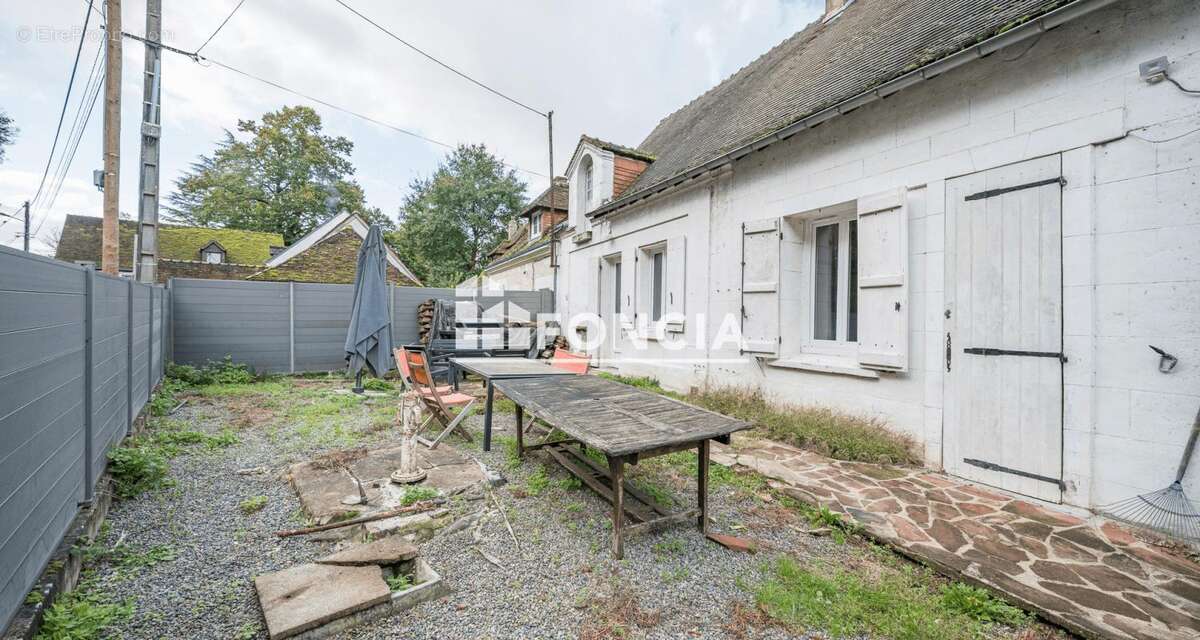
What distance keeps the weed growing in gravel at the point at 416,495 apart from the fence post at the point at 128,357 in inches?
113

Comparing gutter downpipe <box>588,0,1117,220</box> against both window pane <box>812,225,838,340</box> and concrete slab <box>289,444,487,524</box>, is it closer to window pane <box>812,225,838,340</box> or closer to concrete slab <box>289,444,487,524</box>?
window pane <box>812,225,838,340</box>

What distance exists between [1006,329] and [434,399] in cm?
509

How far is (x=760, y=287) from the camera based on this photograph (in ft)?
18.0

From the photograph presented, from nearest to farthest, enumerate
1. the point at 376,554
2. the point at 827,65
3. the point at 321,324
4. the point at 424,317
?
the point at 376,554 → the point at 827,65 → the point at 321,324 → the point at 424,317

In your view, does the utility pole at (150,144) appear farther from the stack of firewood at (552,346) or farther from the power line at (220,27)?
the stack of firewood at (552,346)

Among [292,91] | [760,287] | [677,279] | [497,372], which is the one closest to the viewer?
[497,372]

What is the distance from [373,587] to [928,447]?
4387 millimetres

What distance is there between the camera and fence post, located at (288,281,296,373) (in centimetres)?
912

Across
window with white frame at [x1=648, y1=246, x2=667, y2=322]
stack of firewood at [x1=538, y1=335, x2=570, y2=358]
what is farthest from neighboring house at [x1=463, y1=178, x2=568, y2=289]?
window with white frame at [x1=648, y1=246, x2=667, y2=322]

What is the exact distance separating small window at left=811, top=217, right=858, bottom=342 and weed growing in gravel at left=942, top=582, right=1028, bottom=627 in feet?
10.0

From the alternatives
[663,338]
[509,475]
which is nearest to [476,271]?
[663,338]

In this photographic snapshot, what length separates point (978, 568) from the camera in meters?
2.38

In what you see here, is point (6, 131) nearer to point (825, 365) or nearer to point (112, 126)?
point (112, 126)

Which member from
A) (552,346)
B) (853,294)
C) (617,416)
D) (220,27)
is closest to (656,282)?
(552,346)
